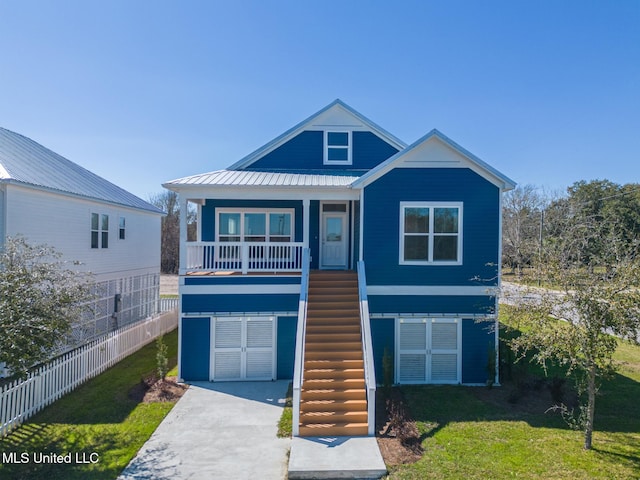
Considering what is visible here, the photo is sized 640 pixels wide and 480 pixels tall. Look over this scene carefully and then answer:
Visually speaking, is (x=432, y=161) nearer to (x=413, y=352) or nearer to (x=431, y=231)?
(x=431, y=231)

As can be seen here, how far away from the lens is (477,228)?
11125 mm

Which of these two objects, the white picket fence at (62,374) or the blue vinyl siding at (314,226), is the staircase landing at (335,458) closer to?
the white picket fence at (62,374)

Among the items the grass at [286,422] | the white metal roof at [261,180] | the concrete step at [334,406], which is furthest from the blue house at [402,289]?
the concrete step at [334,406]

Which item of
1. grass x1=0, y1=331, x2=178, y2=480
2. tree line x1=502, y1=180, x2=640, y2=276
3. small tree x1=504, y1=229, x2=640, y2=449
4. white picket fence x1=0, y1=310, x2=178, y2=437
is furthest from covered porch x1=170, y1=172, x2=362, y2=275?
tree line x1=502, y1=180, x2=640, y2=276

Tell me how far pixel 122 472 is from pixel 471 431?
22.5 feet

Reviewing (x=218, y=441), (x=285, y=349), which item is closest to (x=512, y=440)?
(x=218, y=441)

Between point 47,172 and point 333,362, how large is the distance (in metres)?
12.7

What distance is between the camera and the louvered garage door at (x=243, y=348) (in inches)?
437

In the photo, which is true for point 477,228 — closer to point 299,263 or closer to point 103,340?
point 299,263

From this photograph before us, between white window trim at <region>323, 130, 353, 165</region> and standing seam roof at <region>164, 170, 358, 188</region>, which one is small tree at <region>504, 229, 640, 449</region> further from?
white window trim at <region>323, 130, 353, 165</region>

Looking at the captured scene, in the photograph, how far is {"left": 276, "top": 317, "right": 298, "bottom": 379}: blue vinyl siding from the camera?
11.2 m

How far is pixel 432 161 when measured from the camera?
36.5ft

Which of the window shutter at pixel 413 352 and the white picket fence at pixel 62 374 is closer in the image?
the white picket fence at pixel 62 374

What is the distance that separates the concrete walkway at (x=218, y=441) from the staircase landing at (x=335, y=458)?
27cm
